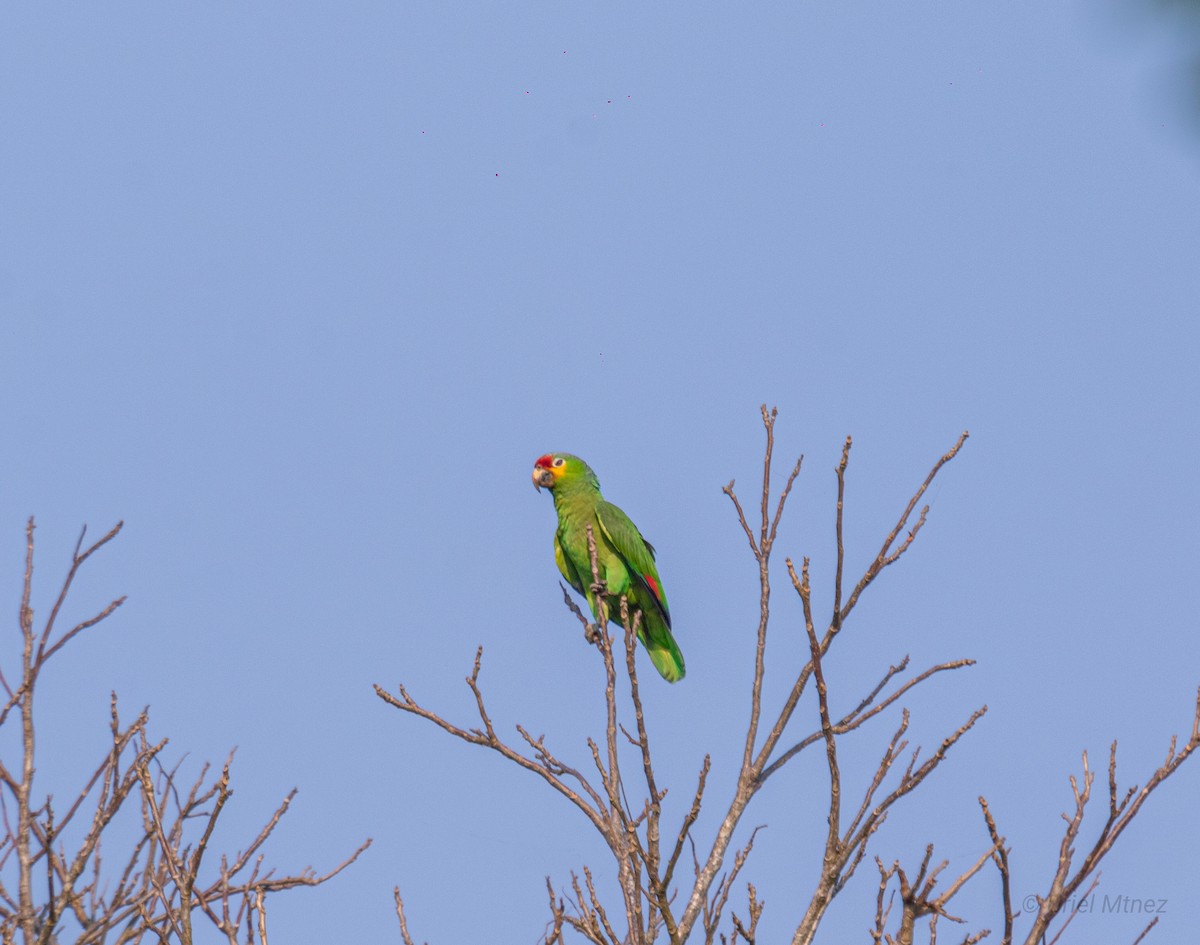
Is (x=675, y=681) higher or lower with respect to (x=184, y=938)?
Answer: higher

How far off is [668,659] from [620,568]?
24.0 inches

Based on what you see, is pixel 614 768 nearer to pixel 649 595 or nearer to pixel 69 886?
pixel 69 886

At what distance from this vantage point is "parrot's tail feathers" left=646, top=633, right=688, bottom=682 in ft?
24.3

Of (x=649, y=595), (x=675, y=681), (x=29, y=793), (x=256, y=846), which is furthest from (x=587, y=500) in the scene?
(x=29, y=793)

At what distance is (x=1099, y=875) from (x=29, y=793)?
10.1ft

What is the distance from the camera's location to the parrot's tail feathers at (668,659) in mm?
7402

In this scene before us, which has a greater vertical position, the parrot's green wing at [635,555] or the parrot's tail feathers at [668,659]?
the parrot's green wing at [635,555]

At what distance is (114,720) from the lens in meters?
3.68

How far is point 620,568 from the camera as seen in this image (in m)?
7.43

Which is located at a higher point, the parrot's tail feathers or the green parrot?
the green parrot

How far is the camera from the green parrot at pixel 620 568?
7.39 metres

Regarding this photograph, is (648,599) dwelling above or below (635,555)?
below

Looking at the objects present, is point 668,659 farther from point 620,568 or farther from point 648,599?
point 620,568

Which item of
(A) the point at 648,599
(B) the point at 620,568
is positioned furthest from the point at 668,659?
(B) the point at 620,568
